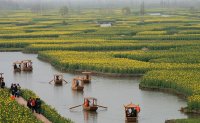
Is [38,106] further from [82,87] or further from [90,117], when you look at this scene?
[82,87]

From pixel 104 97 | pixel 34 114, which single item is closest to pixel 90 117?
pixel 34 114

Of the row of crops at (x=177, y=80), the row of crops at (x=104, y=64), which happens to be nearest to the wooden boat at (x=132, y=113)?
the row of crops at (x=177, y=80)

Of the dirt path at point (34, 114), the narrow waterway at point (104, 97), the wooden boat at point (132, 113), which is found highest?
the dirt path at point (34, 114)

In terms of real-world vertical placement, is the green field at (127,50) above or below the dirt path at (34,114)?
below

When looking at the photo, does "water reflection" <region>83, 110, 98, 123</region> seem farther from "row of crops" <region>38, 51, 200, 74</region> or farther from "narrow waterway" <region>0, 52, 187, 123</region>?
"row of crops" <region>38, 51, 200, 74</region>

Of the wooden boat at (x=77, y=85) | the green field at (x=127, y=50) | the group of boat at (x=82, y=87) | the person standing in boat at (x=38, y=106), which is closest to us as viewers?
the person standing in boat at (x=38, y=106)

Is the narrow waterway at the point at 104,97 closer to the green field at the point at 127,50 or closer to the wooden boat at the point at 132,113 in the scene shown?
the wooden boat at the point at 132,113

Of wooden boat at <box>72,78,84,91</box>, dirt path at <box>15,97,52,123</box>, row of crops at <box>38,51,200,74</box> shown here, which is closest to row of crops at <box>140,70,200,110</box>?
row of crops at <box>38,51,200,74</box>

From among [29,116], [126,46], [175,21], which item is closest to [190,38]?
[126,46]
